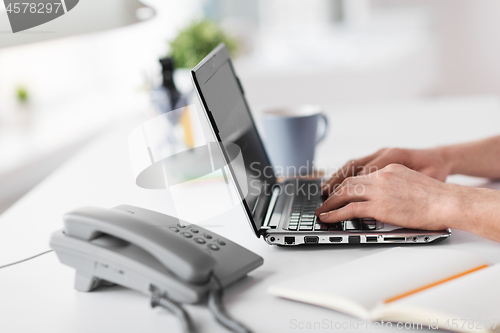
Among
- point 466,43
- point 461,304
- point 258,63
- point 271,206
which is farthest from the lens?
point 466,43

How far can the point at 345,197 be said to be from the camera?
771mm

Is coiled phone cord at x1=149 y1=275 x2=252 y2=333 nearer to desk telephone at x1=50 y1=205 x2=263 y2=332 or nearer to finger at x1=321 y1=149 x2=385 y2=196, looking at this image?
desk telephone at x1=50 y1=205 x2=263 y2=332

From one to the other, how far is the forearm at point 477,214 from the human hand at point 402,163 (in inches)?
8.2

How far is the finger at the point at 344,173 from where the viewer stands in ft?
2.91

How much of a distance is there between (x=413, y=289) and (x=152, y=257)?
31 centimetres

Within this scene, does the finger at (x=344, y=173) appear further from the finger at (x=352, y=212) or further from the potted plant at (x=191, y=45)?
the potted plant at (x=191, y=45)

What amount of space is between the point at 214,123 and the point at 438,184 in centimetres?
36

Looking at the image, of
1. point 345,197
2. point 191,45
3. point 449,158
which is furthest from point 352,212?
point 191,45

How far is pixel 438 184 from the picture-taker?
753mm

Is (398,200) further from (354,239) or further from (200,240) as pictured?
(200,240)

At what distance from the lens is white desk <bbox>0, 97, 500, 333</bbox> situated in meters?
0.57

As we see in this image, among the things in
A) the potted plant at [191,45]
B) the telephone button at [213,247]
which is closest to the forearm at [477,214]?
the telephone button at [213,247]

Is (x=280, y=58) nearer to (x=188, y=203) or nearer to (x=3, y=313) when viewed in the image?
(x=188, y=203)

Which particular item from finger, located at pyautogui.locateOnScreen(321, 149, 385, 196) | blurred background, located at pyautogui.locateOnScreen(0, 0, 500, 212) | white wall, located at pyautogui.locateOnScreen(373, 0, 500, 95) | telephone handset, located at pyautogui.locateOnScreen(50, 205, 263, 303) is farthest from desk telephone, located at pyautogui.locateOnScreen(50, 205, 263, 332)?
white wall, located at pyautogui.locateOnScreen(373, 0, 500, 95)
